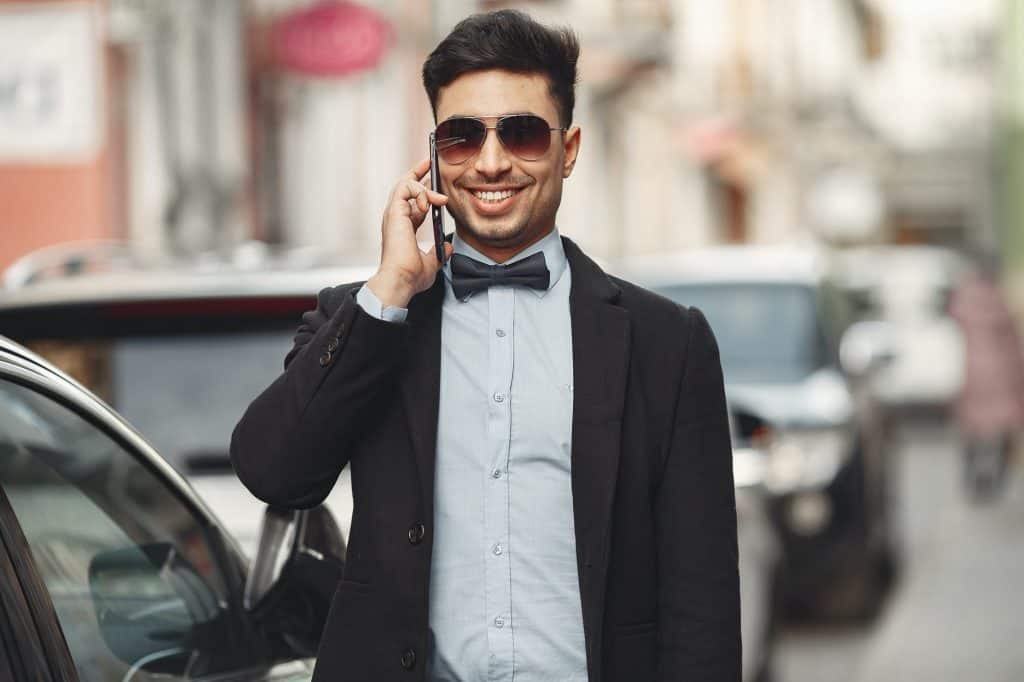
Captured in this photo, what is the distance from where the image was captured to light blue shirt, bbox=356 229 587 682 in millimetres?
2617

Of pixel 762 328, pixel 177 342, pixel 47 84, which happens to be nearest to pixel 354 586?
pixel 177 342

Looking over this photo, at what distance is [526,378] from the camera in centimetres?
270

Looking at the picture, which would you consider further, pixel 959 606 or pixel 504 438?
pixel 959 606

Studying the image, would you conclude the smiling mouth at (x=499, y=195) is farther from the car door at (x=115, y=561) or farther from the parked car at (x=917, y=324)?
the parked car at (x=917, y=324)

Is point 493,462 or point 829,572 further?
point 829,572

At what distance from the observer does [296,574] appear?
3125 mm

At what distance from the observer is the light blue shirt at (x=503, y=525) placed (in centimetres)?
262

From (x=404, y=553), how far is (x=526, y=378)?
0.29m

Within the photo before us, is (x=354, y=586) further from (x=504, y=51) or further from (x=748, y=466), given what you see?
(x=748, y=466)

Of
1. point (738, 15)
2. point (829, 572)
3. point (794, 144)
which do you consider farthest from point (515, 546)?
point (794, 144)

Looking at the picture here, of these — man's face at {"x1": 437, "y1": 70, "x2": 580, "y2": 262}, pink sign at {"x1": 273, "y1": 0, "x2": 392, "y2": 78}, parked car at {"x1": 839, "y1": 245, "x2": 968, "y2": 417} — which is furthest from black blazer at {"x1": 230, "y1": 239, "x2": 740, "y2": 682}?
parked car at {"x1": 839, "y1": 245, "x2": 968, "y2": 417}

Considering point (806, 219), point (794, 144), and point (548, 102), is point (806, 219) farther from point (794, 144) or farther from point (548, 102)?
point (548, 102)

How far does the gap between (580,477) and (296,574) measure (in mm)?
672

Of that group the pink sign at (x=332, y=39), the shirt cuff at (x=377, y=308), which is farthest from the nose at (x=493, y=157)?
the pink sign at (x=332, y=39)
